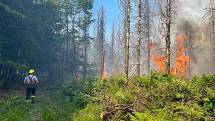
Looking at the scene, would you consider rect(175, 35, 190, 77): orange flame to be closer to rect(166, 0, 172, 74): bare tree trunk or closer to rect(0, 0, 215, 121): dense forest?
rect(0, 0, 215, 121): dense forest

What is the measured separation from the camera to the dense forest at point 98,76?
35.3ft

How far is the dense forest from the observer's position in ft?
35.3

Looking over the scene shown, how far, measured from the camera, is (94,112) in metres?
12.5

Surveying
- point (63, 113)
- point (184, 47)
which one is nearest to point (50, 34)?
point (184, 47)

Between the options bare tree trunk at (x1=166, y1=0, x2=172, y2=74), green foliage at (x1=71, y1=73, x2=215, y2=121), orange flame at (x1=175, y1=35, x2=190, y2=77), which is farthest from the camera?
orange flame at (x1=175, y1=35, x2=190, y2=77)

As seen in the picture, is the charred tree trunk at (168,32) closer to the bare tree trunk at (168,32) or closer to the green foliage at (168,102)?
the bare tree trunk at (168,32)

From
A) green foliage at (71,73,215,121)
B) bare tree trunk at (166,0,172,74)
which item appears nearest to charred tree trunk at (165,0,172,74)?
bare tree trunk at (166,0,172,74)

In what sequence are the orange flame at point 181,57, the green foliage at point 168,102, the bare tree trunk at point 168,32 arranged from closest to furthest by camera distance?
1. the green foliage at point 168,102
2. the bare tree trunk at point 168,32
3. the orange flame at point 181,57

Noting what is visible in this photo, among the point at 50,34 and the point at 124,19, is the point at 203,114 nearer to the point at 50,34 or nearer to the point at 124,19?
the point at 124,19

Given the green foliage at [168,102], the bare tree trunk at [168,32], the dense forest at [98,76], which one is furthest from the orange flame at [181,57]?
the green foliage at [168,102]

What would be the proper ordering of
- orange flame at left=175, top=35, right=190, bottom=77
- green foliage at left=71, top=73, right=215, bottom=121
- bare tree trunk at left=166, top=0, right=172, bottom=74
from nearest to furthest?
green foliage at left=71, top=73, right=215, bottom=121
bare tree trunk at left=166, top=0, right=172, bottom=74
orange flame at left=175, top=35, right=190, bottom=77

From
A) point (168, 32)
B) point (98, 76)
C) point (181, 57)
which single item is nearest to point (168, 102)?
point (168, 32)

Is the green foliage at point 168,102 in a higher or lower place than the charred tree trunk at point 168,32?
lower

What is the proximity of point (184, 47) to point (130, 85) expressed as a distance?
56416 millimetres
